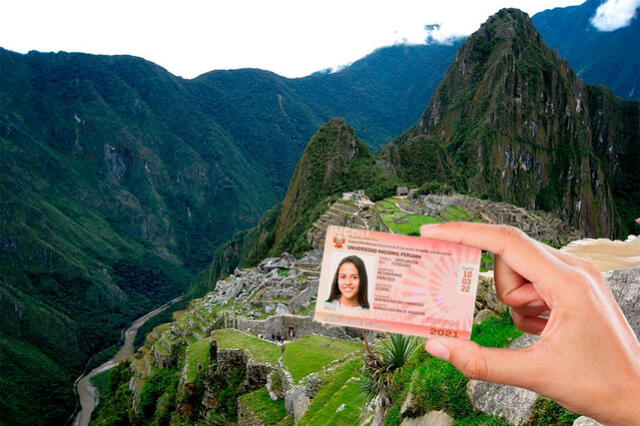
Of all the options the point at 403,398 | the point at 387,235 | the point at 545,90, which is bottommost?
the point at 403,398

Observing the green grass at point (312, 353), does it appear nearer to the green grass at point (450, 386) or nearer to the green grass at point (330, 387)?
the green grass at point (330, 387)

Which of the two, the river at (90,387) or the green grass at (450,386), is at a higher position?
the green grass at (450,386)

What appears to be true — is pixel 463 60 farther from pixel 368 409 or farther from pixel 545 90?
pixel 368 409

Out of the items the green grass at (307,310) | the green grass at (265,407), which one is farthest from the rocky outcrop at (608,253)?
the green grass at (307,310)

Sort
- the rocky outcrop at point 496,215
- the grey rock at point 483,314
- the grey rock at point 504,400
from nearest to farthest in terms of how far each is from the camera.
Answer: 1. the grey rock at point 504,400
2. the grey rock at point 483,314
3. the rocky outcrop at point 496,215

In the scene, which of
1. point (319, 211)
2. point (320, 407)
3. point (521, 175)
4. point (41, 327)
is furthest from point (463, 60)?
point (320, 407)

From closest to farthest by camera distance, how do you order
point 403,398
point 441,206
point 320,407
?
point 403,398, point 320,407, point 441,206
